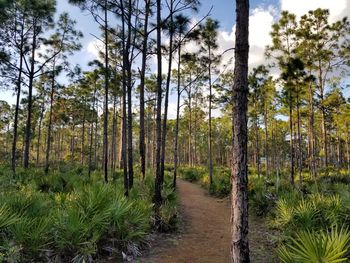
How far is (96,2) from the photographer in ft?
40.8

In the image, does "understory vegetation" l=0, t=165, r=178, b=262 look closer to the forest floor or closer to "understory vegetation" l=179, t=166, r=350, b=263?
the forest floor

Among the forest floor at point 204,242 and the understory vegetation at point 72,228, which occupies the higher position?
the understory vegetation at point 72,228

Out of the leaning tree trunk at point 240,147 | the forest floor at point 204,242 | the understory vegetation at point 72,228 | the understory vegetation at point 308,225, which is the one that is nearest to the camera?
the understory vegetation at point 308,225

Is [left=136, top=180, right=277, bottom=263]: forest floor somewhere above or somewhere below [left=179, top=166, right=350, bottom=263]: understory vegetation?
below

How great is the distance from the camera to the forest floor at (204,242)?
6688mm

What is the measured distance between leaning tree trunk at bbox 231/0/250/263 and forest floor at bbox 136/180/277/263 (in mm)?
2348

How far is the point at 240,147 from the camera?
15.4 feet

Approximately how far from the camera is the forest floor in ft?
21.9

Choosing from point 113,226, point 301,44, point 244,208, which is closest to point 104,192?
point 113,226

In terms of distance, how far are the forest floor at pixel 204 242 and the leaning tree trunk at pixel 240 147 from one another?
2.35m

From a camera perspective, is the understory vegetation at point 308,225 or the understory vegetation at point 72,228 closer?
the understory vegetation at point 308,225

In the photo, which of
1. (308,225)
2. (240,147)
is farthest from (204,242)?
(240,147)

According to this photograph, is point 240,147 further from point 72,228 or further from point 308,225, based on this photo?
point 72,228

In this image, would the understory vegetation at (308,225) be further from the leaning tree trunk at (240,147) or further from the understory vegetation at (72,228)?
the understory vegetation at (72,228)
